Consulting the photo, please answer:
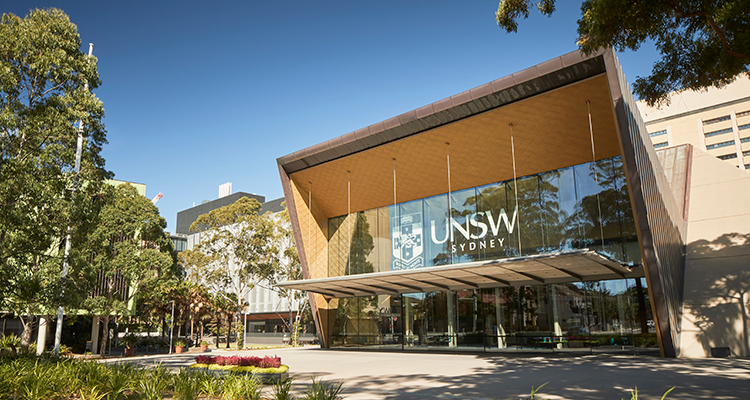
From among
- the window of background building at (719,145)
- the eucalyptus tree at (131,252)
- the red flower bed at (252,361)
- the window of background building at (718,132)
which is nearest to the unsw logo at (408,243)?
the eucalyptus tree at (131,252)

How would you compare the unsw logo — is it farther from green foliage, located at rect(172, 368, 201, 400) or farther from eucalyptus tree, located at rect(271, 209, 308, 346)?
green foliage, located at rect(172, 368, 201, 400)

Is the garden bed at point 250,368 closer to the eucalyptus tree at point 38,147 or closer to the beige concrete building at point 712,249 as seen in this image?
the eucalyptus tree at point 38,147

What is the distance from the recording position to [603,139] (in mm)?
18953

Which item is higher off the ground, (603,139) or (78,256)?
(603,139)

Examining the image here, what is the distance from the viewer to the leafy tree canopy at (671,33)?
797 centimetres

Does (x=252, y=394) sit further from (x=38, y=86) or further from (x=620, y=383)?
(x=38, y=86)

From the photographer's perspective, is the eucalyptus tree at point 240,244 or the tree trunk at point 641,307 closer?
the tree trunk at point 641,307

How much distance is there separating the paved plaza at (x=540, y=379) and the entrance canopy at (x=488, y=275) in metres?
3.22

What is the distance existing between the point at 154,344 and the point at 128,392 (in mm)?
30035

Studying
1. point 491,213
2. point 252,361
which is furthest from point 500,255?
point 252,361

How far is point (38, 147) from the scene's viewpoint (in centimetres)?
1434

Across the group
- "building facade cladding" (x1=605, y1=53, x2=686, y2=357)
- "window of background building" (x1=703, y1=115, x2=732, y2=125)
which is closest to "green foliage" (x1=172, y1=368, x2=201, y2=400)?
"building facade cladding" (x1=605, y1=53, x2=686, y2=357)

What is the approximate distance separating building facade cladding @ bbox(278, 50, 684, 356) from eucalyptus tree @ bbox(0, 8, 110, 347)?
11029mm

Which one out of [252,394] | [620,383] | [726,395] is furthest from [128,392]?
[726,395]
